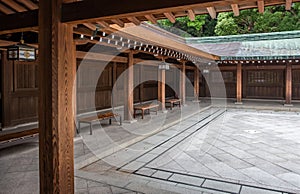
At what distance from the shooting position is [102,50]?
27.7 ft

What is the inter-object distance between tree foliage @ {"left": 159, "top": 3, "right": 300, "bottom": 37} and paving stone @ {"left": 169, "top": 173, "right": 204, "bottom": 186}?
65.7 feet

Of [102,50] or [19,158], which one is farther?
[102,50]

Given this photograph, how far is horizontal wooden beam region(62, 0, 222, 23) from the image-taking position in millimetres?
2170

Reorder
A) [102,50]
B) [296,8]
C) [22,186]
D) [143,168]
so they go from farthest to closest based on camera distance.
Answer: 1. [296,8]
2. [102,50]
3. [143,168]
4. [22,186]

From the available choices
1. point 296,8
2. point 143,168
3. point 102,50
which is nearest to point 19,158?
point 143,168

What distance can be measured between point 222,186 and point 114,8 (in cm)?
299

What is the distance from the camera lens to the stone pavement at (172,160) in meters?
3.80

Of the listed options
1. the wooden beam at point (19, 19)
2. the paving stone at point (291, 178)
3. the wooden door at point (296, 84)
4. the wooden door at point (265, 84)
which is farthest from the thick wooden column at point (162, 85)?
the wooden door at point (296, 84)

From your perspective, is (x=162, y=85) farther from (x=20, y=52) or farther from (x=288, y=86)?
(x=20, y=52)

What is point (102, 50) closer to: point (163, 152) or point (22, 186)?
point (163, 152)

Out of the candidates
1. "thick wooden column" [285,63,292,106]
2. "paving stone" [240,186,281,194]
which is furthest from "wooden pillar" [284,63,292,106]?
"paving stone" [240,186,281,194]

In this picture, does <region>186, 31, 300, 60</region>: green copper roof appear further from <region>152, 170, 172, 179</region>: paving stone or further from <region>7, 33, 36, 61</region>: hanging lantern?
<region>7, 33, 36, 61</region>: hanging lantern

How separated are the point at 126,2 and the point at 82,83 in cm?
757

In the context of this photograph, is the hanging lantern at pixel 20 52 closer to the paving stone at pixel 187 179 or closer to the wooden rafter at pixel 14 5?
the wooden rafter at pixel 14 5
